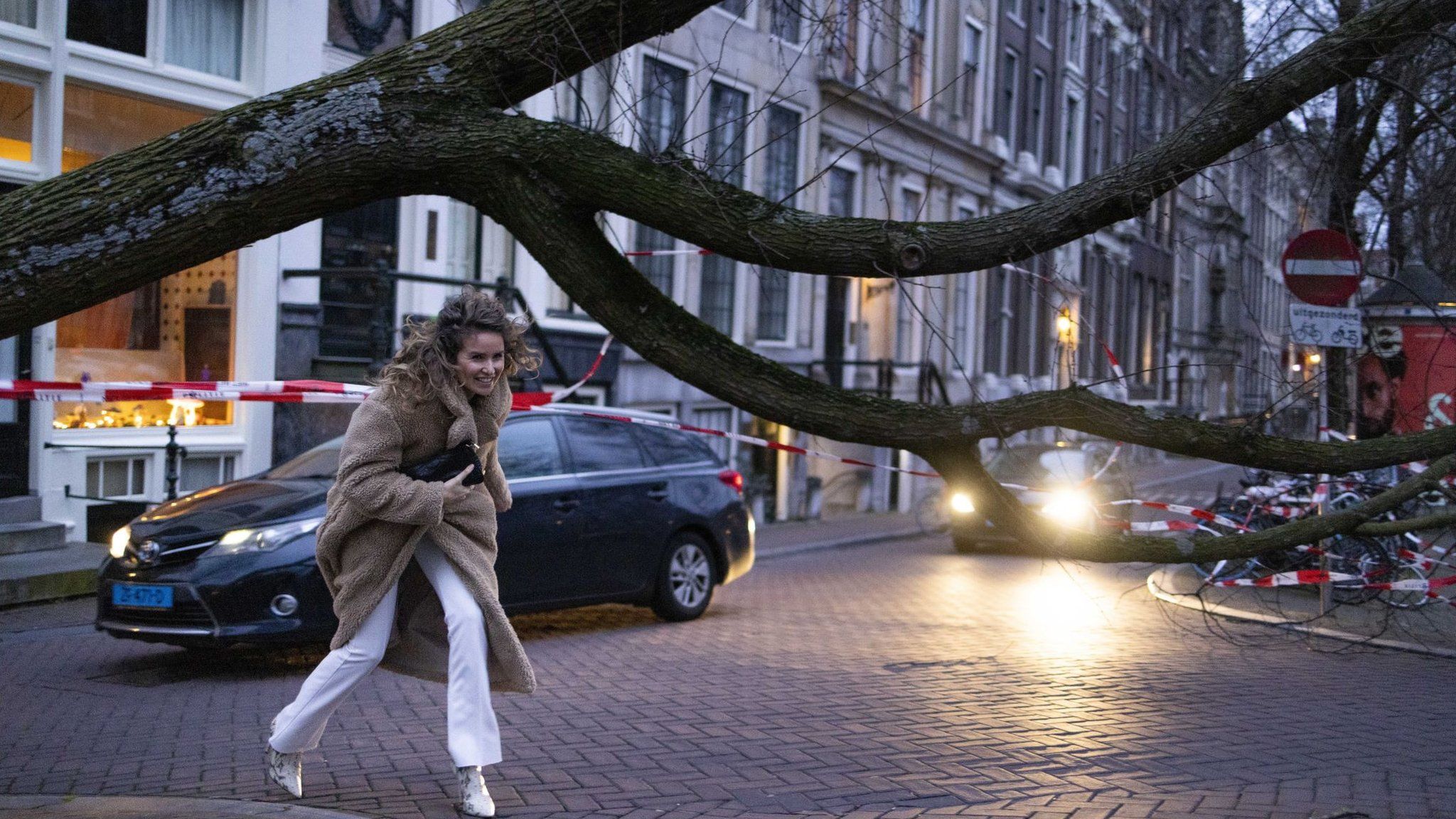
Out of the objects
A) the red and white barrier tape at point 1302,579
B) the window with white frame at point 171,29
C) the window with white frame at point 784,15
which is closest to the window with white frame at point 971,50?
the window with white frame at point 171,29

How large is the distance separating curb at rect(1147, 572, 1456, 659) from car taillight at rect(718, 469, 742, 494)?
3.27m

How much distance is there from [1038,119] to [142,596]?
106 feet

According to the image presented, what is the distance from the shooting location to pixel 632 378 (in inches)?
810

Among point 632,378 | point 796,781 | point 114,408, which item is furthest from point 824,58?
point 632,378

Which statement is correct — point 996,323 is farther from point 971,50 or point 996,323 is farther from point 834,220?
point 834,220

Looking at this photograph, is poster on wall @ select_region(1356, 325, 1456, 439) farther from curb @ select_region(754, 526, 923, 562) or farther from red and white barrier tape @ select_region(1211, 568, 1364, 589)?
curb @ select_region(754, 526, 923, 562)

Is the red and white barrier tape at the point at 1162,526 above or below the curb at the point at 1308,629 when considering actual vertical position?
above

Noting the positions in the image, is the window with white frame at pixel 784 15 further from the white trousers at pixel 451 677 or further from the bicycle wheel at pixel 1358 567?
the bicycle wheel at pixel 1358 567

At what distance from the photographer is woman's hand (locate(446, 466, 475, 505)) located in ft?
17.2

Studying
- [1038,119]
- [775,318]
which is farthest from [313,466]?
[1038,119]

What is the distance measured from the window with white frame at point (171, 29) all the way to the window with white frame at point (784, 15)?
804 centimetres

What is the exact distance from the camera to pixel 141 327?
14352mm

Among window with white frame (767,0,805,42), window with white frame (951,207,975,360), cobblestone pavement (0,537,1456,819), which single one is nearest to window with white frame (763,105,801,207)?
window with white frame (951,207,975,360)

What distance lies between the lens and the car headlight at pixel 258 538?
326 inches
